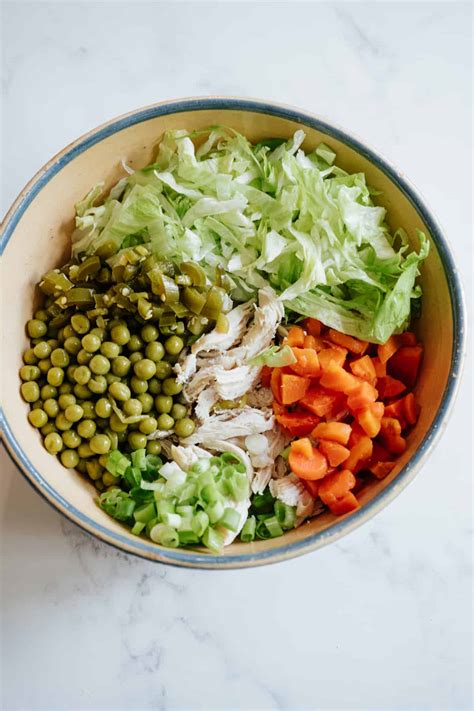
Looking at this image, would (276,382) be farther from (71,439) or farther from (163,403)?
(71,439)

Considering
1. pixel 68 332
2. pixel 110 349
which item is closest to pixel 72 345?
pixel 68 332

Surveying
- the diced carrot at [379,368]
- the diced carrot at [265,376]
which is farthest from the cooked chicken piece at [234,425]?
the diced carrot at [379,368]

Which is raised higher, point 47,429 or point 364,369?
point 364,369

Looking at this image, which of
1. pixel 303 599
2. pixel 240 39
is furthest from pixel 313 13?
pixel 303 599

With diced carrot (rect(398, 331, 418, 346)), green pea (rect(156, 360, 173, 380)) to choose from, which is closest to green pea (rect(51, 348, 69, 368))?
green pea (rect(156, 360, 173, 380))

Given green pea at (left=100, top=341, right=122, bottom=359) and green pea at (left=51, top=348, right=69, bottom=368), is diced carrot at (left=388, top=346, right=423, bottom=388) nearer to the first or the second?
green pea at (left=100, top=341, right=122, bottom=359)

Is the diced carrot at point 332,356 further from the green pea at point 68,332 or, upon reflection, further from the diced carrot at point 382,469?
the green pea at point 68,332

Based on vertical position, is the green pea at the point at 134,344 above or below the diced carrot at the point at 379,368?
below
